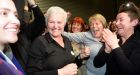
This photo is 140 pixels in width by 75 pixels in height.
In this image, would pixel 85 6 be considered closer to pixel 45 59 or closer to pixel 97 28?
pixel 97 28

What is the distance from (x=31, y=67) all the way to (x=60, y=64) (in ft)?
0.75

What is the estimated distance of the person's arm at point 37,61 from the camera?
2252mm

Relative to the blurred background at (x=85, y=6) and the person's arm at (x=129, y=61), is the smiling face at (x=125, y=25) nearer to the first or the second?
the person's arm at (x=129, y=61)

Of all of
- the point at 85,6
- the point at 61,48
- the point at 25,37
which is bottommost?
the point at 85,6

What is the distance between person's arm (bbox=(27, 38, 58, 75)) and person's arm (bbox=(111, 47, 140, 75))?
49 cm

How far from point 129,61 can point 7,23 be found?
106cm

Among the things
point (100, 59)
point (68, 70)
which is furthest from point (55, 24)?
point (100, 59)

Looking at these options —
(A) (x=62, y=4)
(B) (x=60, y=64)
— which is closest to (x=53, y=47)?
(B) (x=60, y=64)

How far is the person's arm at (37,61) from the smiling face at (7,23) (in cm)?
66

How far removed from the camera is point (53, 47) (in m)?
2.36

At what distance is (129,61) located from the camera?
2.25 m

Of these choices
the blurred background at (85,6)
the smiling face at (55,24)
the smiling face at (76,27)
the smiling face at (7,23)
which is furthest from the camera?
the blurred background at (85,6)

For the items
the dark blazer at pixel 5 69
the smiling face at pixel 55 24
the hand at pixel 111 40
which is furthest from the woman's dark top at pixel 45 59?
the dark blazer at pixel 5 69

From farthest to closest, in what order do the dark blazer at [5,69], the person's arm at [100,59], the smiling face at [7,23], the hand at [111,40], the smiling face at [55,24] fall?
the person's arm at [100,59] < the smiling face at [55,24] < the hand at [111,40] < the smiling face at [7,23] < the dark blazer at [5,69]
